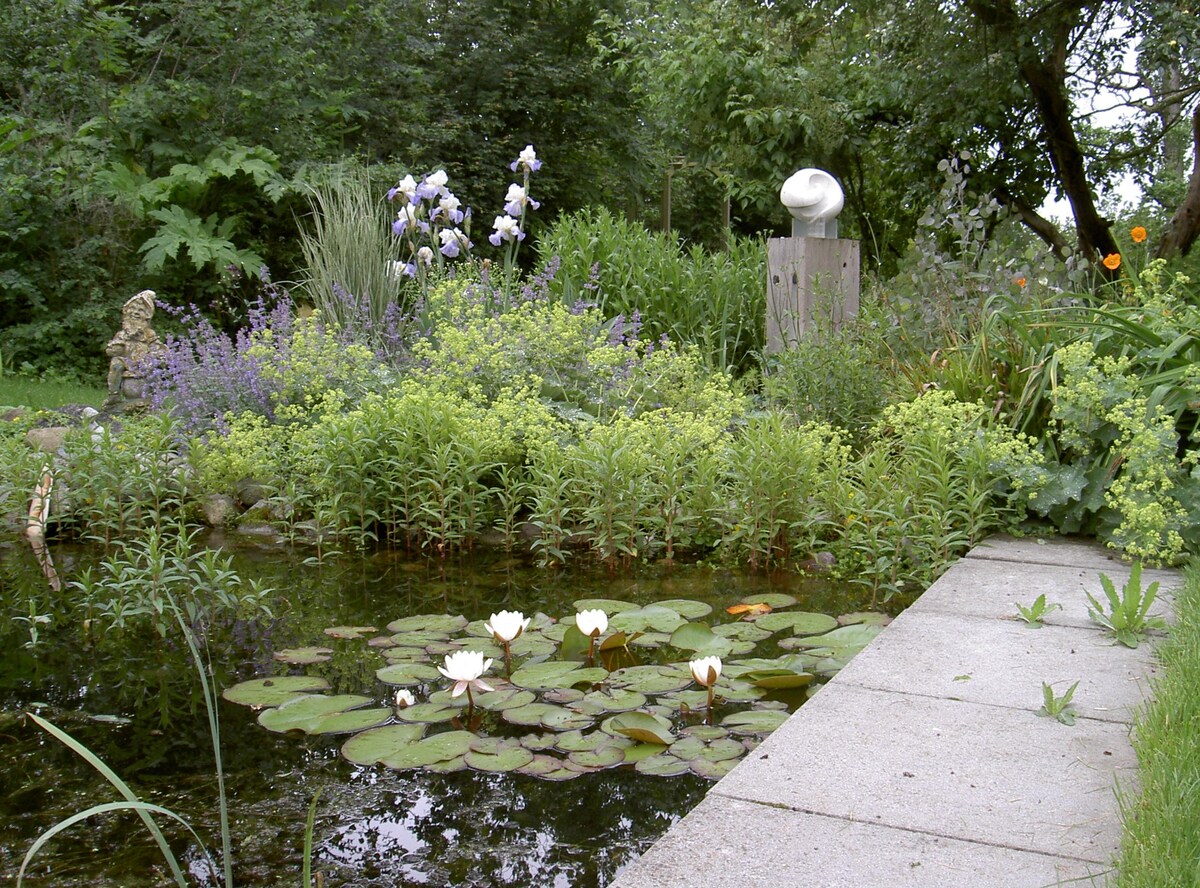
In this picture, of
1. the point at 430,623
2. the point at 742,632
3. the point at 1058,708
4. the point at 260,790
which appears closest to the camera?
the point at 1058,708

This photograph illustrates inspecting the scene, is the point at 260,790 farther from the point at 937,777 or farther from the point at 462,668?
the point at 937,777

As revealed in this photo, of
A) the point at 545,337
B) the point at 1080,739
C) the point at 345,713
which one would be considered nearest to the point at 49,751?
the point at 345,713

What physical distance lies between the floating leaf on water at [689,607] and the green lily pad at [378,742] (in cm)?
104

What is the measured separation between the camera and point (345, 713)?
2475 mm

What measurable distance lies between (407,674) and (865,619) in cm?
132

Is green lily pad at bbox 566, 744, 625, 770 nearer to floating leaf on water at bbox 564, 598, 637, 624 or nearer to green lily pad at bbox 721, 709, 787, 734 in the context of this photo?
green lily pad at bbox 721, 709, 787, 734

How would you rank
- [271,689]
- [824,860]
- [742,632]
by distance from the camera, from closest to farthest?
[824,860]
[271,689]
[742,632]

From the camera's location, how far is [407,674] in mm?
2727

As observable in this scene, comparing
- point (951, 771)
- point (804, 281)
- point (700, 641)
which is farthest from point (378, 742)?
point (804, 281)

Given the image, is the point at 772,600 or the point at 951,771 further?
the point at 772,600

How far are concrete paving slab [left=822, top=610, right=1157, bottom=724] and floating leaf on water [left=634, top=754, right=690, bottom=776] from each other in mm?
367

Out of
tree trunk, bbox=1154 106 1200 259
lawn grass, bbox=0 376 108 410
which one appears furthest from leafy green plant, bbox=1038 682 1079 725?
tree trunk, bbox=1154 106 1200 259

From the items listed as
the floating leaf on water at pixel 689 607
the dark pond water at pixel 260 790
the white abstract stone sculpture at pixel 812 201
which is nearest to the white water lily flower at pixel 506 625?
the dark pond water at pixel 260 790

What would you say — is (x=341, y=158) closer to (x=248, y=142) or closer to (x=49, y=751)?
(x=248, y=142)
